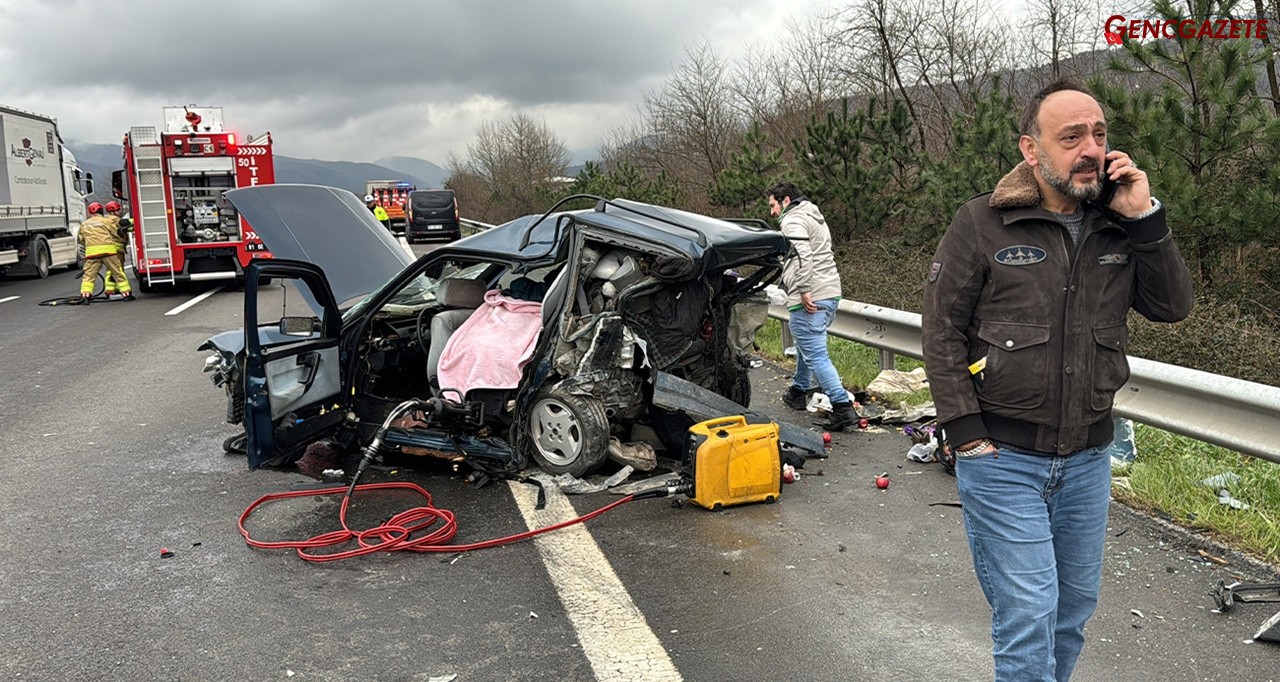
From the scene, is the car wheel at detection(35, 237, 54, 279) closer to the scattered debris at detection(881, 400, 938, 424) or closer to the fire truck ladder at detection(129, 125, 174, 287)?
the fire truck ladder at detection(129, 125, 174, 287)

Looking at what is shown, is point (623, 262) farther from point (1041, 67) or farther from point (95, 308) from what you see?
point (1041, 67)

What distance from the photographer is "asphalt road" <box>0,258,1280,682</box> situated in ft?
12.0

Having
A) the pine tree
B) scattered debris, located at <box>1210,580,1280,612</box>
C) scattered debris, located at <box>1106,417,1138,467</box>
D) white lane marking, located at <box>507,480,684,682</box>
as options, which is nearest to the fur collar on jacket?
white lane marking, located at <box>507,480,684,682</box>

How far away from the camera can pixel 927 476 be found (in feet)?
19.6

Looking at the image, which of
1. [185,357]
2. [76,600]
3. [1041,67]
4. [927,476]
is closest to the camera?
[76,600]

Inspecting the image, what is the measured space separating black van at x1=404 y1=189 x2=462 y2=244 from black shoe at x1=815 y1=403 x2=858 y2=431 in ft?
111

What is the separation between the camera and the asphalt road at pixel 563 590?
144 inches

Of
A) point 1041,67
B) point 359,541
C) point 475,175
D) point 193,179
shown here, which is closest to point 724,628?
point 359,541

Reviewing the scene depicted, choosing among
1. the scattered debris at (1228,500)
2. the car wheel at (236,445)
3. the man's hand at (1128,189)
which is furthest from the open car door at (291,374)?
the scattered debris at (1228,500)

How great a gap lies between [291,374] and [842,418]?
12.0 ft

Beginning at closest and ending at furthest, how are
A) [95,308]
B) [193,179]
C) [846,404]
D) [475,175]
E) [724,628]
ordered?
[724,628], [846,404], [95,308], [193,179], [475,175]

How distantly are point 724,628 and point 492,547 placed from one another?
1.45m

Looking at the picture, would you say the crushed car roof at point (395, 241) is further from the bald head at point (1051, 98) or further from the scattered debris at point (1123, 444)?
the bald head at point (1051, 98)

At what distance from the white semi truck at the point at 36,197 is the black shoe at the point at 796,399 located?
59.8 ft
